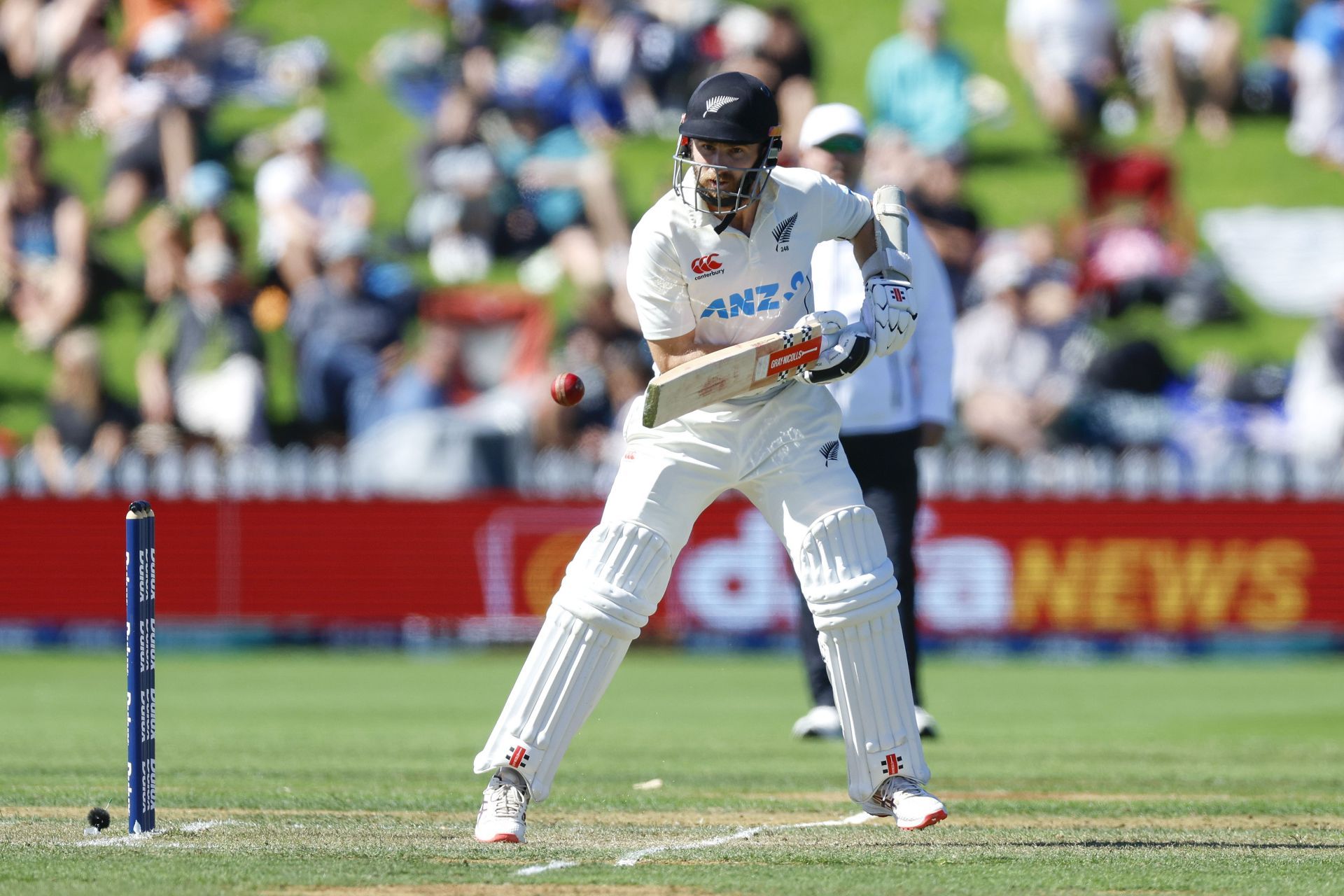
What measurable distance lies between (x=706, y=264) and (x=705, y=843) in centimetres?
158

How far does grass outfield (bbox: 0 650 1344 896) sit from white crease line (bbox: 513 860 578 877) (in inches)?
0.8

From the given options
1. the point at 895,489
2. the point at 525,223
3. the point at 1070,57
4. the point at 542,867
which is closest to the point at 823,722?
the point at 895,489

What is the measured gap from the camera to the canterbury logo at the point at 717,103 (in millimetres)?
5332

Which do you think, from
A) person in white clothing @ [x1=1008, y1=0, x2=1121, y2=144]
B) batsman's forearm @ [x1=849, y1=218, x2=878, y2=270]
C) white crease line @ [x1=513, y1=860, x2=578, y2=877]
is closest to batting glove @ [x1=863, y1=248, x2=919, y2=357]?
batsman's forearm @ [x1=849, y1=218, x2=878, y2=270]

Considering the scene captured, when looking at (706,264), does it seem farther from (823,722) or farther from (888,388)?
(823,722)

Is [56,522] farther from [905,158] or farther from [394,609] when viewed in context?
[905,158]

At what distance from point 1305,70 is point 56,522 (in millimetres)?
12025

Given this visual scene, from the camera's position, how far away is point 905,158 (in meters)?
17.1

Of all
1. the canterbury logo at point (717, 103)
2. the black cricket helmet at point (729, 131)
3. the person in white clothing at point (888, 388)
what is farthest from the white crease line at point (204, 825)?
the person in white clothing at point (888, 388)

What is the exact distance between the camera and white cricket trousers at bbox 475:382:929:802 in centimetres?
539

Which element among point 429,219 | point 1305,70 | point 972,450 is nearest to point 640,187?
point 429,219

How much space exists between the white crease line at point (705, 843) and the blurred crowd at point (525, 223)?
9.00 m

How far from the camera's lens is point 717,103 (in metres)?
5.34

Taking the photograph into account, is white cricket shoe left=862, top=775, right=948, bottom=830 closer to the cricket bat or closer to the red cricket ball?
the cricket bat
